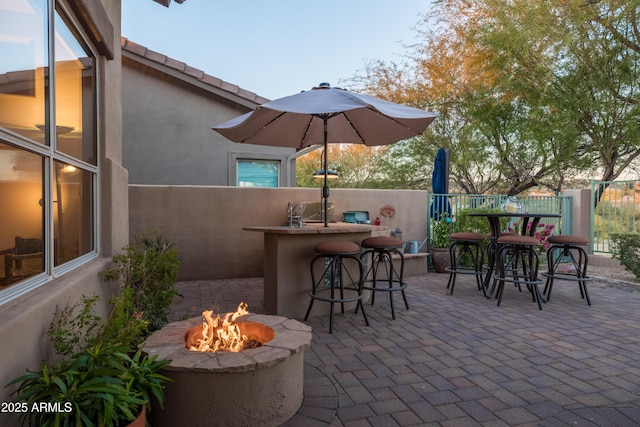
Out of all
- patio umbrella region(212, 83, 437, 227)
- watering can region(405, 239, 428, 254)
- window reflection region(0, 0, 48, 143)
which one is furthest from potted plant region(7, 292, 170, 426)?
watering can region(405, 239, 428, 254)

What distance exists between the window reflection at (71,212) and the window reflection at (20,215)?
0.21 m

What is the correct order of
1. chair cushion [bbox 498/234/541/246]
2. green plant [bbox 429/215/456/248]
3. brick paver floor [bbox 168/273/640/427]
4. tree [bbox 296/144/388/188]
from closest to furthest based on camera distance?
brick paver floor [bbox 168/273/640/427], chair cushion [bbox 498/234/541/246], green plant [bbox 429/215/456/248], tree [bbox 296/144/388/188]

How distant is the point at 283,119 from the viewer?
4.98 m

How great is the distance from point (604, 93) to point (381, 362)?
31.7 ft

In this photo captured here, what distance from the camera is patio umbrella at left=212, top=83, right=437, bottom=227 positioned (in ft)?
12.5

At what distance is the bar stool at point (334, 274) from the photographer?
3.97m

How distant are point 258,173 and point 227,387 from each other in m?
6.94

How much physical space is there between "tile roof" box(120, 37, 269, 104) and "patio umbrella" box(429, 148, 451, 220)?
13.1 feet

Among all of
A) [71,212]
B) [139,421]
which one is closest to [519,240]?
[139,421]

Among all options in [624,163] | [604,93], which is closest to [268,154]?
[604,93]

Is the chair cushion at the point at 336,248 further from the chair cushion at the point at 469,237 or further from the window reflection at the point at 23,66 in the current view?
the window reflection at the point at 23,66

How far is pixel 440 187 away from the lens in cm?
835

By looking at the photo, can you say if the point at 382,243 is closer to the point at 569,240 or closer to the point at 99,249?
the point at 569,240

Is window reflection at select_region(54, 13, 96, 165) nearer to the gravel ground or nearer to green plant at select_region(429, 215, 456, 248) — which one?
green plant at select_region(429, 215, 456, 248)
